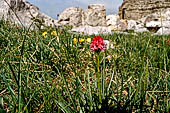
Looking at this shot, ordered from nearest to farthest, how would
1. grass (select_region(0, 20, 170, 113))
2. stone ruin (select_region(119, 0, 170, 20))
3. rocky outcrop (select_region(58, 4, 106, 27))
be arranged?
grass (select_region(0, 20, 170, 113))
rocky outcrop (select_region(58, 4, 106, 27))
stone ruin (select_region(119, 0, 170, 20))

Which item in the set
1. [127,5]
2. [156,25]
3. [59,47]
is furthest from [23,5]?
[127,5]

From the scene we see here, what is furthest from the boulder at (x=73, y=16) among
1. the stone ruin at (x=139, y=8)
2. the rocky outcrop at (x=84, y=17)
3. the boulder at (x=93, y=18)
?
the stone ruin at (x=139, y=8)

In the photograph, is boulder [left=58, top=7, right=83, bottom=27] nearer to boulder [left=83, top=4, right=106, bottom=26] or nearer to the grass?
boulder [left=83, top=4, right=106, bottom=26]

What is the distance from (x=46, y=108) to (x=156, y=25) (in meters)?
10.7

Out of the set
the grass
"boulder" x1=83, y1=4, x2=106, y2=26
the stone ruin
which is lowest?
the grass

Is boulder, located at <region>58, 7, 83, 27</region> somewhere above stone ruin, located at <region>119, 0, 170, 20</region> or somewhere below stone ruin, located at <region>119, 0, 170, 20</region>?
below

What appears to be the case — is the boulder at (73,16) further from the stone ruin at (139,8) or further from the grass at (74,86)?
the stone ruin at (139,8)

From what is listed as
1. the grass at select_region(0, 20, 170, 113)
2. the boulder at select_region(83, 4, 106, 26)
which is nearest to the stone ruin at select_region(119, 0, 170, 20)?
the boulder at select_region(83, 4, 106, 26)

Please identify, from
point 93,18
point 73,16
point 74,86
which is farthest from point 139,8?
point 74,86

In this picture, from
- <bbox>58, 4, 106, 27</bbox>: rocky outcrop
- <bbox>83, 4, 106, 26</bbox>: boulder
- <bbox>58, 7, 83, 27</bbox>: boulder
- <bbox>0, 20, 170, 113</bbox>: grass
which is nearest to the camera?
<bbox>0, 20, 170, 113</bbox>: grass

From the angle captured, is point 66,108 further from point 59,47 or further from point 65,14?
point 65,14

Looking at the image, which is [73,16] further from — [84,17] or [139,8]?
[139,8]

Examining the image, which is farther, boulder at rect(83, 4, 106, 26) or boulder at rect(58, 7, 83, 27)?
boulder at rect(58, 7, 83, 27)

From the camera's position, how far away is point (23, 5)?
4949 millimetres
